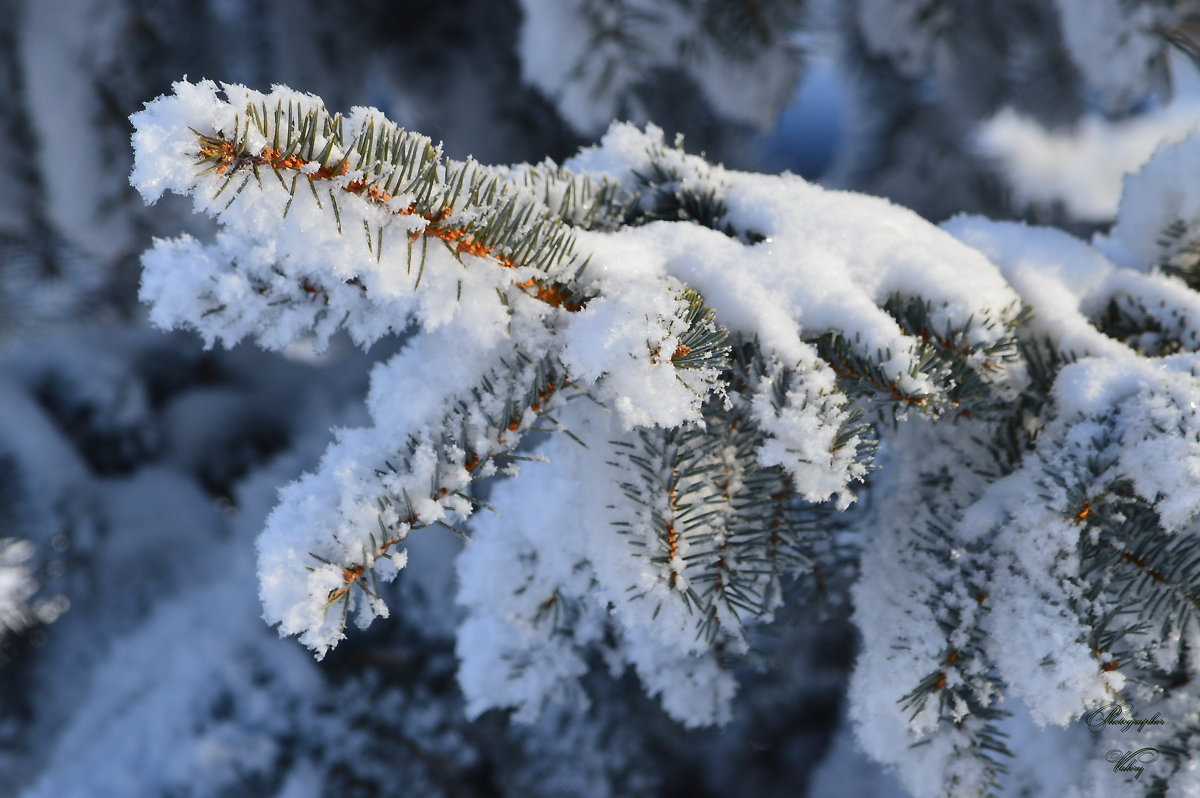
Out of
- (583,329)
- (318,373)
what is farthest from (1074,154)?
(583,329)

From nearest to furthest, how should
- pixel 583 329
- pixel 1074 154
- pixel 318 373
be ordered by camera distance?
pixel 583 329 → pixel 318 373 → pixel 1074 154

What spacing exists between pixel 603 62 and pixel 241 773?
162 centimetres

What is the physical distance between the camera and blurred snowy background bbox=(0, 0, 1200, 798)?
4.85 ft

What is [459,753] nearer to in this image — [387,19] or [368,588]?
[368,588]

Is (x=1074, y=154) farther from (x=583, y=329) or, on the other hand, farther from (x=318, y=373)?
(x=583, y=329)

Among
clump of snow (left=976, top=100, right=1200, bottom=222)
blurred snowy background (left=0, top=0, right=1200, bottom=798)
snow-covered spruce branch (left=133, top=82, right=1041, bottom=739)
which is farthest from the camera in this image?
clump of snow (left=976, top=100, right=1200, bottom=222)

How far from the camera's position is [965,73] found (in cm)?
242

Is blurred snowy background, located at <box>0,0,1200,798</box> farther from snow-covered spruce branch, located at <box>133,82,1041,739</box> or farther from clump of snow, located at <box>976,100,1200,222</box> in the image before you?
snow-covered spruce branch, located at <box>133,82,1041,739</box>

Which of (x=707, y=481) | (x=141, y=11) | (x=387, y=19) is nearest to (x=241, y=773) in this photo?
(x=707, y=481)

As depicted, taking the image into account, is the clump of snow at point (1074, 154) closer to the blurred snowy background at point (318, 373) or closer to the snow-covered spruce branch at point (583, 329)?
the blurred snowy background at point (318, 373)

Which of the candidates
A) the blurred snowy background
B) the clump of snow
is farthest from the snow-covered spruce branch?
the clump of snow

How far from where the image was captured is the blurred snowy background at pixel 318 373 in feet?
4.85

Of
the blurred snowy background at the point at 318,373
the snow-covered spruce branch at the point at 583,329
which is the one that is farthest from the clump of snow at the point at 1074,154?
the snow-covered spruce branch at the point at 583,329

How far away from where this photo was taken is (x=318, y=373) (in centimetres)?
256
